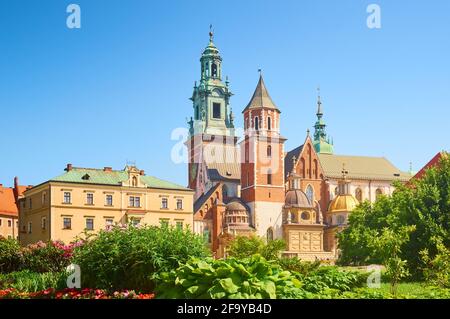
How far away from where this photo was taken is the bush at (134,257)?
51.6ft

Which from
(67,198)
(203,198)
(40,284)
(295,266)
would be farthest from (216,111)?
(40,284)

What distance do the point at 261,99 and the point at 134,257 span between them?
6538 cm

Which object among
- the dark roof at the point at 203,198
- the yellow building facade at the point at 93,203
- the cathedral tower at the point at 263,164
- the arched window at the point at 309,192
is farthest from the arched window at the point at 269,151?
the yellow building facade at the point at 93,203

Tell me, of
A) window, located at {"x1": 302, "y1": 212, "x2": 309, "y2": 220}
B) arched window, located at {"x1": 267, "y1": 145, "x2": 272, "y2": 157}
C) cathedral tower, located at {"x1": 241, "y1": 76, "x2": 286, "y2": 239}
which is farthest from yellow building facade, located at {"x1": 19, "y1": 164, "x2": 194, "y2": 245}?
arched window, located at {"x1": 267, "y1": 145, "x2": 272, "y2": 157}

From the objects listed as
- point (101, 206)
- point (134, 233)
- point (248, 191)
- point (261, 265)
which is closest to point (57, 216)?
point (101, 206)

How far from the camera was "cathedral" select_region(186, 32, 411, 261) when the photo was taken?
2936 inches

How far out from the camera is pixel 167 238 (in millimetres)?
16453

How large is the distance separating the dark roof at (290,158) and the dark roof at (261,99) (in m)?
6.29

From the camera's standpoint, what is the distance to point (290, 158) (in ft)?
278

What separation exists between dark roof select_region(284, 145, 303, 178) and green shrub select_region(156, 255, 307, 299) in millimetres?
69355

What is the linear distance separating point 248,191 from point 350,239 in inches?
1185

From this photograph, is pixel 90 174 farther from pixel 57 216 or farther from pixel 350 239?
pixel 350 239

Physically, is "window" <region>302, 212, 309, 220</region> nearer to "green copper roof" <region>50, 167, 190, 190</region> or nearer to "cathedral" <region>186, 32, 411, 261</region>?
"cathedral" <region>186, 32, 411, 261</region>

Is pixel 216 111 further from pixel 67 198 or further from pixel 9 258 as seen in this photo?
pixel 9 258
